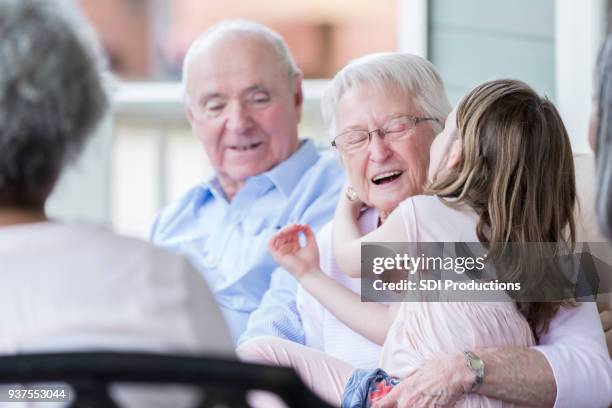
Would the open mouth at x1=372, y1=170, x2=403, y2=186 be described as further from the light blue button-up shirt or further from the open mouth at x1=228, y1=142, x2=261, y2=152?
the open mouth at x1=228, y1=142, x2=261, y2=152

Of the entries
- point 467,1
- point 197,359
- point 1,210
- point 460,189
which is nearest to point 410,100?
point 460,189

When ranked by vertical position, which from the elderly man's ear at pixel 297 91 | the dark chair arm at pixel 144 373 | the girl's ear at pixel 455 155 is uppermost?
the dark chair arm at pixel 144 373

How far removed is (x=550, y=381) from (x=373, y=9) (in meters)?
5.21

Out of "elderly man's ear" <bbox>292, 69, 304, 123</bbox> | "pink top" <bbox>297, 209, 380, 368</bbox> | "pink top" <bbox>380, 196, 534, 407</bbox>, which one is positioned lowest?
"pink top" <bbox>297, 209, 380, 368</bbox>

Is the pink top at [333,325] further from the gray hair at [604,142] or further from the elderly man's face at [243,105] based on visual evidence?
the gray hair at [604,142]

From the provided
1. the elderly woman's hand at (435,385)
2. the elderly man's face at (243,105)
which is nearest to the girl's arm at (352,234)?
the elderly woman's hand at (435,385)

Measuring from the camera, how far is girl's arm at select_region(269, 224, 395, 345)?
2.34 metres

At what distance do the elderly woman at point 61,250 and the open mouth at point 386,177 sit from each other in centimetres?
123

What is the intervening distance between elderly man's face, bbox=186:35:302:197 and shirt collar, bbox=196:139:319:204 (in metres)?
0.05

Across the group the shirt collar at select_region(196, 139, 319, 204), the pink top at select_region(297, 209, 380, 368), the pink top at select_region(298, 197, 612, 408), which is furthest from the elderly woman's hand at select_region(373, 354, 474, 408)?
the shirt collar at select_region(196, 139, 319, 204)

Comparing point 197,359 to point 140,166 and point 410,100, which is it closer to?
point 410,100

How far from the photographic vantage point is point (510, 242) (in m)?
2.07

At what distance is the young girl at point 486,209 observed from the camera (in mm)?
2047

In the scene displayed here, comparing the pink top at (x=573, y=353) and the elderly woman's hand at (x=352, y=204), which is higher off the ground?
the elderly woman's hand at (x=352, y=204)
